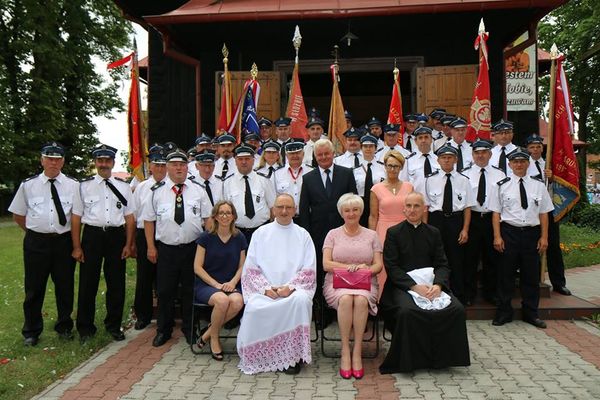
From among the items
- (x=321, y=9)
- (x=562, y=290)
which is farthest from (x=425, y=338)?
(x=321, y=9)

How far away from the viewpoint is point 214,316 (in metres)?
5.20

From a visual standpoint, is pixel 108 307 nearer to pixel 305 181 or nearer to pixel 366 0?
pixel 305 181

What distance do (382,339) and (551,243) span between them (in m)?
3.12

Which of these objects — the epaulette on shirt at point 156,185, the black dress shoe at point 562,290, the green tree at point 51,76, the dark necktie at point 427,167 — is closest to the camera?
the epaulette on shirt at point 156,185

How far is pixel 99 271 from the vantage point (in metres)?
5.82

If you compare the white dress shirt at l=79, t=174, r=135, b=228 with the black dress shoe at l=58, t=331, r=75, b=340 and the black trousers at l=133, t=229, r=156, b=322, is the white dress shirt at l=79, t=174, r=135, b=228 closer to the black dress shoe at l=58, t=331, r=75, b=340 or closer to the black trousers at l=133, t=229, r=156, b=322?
the black trousers at l=133, t=229, r=156, b=322

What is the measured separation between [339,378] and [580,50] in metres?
18.1

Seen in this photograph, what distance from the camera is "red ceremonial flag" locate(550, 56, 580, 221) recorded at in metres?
7.13

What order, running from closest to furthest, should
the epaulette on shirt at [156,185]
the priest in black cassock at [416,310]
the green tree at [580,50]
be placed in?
the priest in black cassock at [416,310]
the epaulette on shirt at [156,185]
the green tree at [580,50]

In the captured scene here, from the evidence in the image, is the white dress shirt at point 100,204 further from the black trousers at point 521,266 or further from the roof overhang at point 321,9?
the black trousers at point 521,266

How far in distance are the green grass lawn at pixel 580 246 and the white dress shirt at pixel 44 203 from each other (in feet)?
31.3

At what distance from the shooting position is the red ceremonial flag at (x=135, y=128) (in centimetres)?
778

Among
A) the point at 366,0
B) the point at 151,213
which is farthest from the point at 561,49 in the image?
the point at 151,213

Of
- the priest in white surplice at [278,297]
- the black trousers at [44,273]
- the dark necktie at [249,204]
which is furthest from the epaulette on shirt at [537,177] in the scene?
the black trousers at [44,273]
